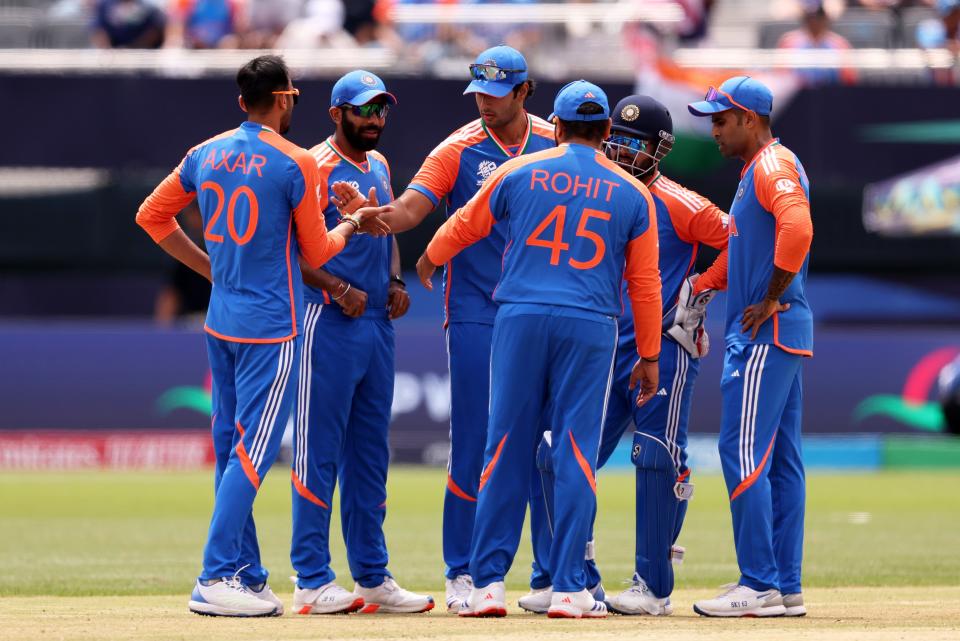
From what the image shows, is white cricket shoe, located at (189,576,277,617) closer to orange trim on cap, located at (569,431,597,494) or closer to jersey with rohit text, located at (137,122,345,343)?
jersey with rohit text, located at (137,122,345,343)

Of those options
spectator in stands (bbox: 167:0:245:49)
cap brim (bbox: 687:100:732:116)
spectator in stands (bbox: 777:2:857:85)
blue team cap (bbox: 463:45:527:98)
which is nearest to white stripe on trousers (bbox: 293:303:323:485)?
blue team cap (bbox: 463:45:527:98)

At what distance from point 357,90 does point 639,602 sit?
287cm

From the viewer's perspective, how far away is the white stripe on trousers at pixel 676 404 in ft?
27.3

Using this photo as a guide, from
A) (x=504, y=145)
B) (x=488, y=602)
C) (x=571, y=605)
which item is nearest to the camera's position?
(x=571, y=605)

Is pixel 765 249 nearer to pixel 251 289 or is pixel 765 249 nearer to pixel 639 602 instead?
pixel 639 602

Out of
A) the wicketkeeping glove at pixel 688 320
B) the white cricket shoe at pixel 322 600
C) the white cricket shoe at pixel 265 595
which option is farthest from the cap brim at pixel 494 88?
the white cricket shoe at pixel 265 595

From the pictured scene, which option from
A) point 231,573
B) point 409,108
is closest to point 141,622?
point 231,573

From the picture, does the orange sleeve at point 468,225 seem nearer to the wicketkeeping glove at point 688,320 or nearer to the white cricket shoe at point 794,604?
the wicketkeeping glove at point 688,320

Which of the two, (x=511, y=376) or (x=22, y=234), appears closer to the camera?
(x=511, y=376)

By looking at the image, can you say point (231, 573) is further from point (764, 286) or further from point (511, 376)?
point (764, 286)

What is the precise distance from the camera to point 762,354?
8125 millimetres

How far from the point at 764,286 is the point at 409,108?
40.1 feet

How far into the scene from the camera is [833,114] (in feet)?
67.4

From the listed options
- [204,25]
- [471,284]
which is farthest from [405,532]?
[204,25]
